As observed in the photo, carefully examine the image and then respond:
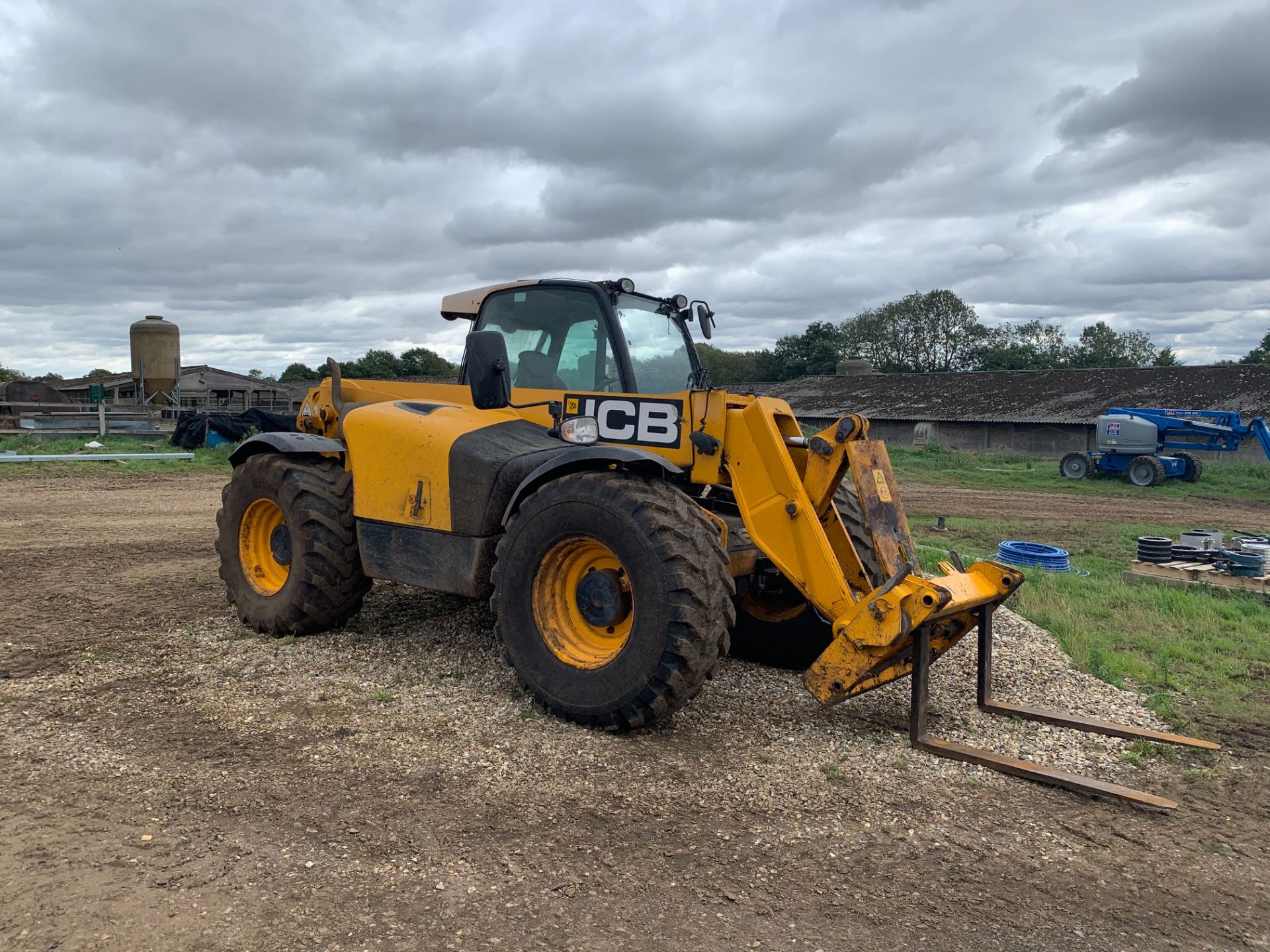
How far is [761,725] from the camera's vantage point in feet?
16.0

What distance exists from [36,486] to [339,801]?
15.0m

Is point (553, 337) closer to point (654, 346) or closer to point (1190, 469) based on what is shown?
point (654, 346)

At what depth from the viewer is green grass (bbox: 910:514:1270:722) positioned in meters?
5.79

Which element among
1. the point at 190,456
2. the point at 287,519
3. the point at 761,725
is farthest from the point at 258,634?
Answer: the point at 190,456

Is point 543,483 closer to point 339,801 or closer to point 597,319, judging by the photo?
point 597,319

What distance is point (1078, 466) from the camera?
2514 cm

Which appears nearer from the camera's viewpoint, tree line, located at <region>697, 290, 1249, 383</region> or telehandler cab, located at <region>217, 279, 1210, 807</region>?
telehandler cab, located at <region>217, 279, 1210, 807</region>

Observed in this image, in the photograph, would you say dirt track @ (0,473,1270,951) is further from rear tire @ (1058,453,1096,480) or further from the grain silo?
the grain silo

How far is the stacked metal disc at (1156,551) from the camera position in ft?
32.7

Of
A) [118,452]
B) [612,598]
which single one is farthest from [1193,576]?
[118,452]

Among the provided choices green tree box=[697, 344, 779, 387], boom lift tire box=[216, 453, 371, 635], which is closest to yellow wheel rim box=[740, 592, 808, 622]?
boom lift tire box=[216, 453, 371, 635]

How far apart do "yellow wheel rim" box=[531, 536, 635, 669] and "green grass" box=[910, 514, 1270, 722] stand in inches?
126

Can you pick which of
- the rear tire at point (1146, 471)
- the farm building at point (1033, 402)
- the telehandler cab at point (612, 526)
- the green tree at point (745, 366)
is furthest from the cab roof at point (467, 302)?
the green tree at point (745, 366)

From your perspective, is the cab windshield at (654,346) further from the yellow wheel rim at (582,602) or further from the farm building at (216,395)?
the farm building at (216,395)
